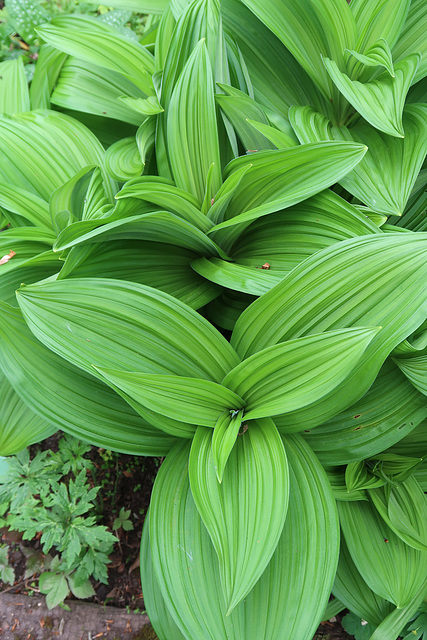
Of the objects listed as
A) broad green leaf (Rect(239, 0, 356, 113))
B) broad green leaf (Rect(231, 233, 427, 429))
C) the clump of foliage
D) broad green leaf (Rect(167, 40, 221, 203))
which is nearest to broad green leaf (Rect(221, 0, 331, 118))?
broad green leaf (Rect(239, 0, 356, 113))

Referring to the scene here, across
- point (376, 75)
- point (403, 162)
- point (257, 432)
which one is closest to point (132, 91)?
point (376, 75)

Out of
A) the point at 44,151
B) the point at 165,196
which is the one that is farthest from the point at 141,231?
the point at 44,151

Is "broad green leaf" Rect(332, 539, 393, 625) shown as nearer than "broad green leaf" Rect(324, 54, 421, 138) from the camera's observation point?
No

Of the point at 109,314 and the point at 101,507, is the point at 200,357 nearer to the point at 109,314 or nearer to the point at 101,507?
the point at 109,314

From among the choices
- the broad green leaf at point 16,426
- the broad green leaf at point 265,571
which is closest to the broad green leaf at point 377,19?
the broad green leaf at point 265,571

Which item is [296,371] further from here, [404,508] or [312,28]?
[312,28]

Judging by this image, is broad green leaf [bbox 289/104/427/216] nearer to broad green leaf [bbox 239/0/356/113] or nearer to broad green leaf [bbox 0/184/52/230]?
broad green leaf [bbox 239/0/356/113]
